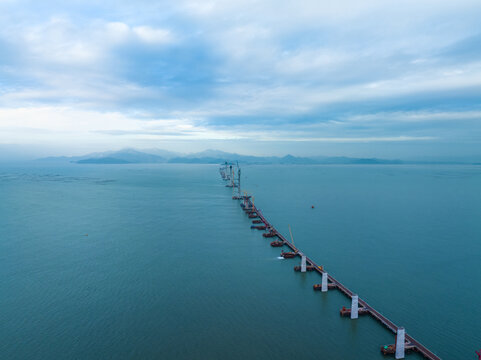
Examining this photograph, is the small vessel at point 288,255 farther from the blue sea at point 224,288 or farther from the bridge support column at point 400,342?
the bridge support column at point 400,342

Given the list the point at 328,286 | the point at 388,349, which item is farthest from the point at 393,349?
the point at 328,286

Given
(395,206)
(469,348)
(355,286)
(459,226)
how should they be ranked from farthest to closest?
1. (395,206)
2. (459,226)
3. (355,286)
4. (469,348)

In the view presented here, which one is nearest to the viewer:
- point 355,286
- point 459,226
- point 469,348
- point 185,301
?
point 469,348

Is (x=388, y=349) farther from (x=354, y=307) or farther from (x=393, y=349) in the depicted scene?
(x=354, y=307)

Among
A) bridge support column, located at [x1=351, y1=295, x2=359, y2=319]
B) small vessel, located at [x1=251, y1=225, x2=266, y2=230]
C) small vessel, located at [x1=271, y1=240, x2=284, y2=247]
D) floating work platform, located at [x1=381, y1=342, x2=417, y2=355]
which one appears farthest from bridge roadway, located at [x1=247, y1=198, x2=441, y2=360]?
small vessel, located at [x1=251, y1=225, x2=266, y2=230]

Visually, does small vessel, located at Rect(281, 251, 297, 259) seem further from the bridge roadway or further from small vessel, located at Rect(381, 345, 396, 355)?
small vessel, located at Rect(381, 345, 396, 355)

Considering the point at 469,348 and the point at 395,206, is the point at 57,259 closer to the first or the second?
the point at 469,348

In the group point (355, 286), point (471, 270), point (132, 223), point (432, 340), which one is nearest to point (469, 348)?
point (432, 340)

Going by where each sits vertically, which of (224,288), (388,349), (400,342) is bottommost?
(224,288)
